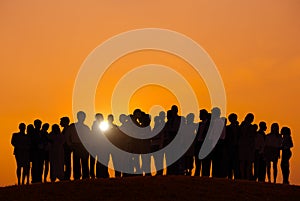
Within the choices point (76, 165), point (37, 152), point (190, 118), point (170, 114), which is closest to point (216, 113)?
point (190, 118)

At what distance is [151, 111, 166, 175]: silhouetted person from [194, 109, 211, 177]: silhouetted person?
1.37 m

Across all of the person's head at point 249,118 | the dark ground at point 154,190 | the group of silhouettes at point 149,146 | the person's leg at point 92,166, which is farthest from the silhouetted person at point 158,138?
the person's head at point 249,118

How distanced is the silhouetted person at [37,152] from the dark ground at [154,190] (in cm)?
365

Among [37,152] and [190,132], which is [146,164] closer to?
[190,132]

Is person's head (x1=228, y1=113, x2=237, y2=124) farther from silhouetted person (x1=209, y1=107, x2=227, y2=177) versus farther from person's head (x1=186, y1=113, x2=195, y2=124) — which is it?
person's head (x1=186, y1=113, x2=195, y2=124)

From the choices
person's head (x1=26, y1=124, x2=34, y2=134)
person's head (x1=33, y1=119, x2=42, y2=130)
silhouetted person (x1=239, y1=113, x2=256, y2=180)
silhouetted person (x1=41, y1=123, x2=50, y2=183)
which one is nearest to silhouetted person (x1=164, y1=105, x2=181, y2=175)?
silhouetted person (x1=239, y1=113, x2=256, y2=180)

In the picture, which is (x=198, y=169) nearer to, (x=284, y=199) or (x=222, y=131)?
(x=222, y=131)

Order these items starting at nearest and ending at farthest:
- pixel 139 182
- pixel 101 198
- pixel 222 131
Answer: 1. pixel 101 198
2. pixel 139 182
3. pixel 222 131

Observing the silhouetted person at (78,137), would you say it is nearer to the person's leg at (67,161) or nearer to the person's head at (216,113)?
the person's leg at (67,161)

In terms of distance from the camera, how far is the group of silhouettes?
28.6m

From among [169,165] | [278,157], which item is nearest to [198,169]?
[169,165]

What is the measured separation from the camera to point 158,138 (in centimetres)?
2897

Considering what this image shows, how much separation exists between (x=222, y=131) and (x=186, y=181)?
12.1 ft

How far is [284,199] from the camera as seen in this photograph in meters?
23.8
